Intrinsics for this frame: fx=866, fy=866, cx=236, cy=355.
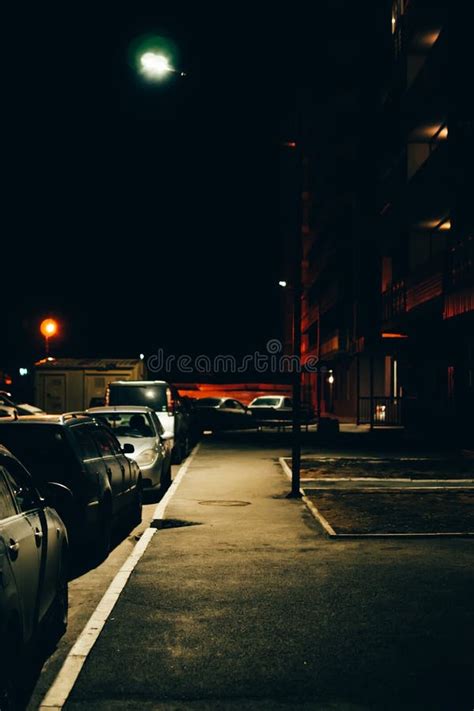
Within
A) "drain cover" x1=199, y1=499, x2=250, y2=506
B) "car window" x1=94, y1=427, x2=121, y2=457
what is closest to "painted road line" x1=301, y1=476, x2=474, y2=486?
"drain cover" x1=199, y1=499, x2=250, y2=506

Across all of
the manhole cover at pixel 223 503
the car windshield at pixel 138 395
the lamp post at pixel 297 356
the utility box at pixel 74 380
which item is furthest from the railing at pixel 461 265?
the utility box at pixel 74 380

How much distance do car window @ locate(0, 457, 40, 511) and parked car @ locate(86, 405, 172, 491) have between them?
316 inches

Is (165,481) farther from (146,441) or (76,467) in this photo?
(76,467)

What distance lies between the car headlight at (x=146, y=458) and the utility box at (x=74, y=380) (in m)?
16.0

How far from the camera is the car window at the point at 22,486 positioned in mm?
5680

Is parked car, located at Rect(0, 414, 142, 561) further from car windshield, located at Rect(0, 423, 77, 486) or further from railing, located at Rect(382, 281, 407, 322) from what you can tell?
railing, located at Rect(382, 281, 407, 322)

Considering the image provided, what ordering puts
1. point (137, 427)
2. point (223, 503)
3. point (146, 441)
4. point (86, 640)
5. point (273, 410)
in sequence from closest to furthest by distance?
point (86, 640)
point (223, 503)
point (146, 441)
point (137, 427)
point (273, 410)

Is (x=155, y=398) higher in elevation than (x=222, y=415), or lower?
higher

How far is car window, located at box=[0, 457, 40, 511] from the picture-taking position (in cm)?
568

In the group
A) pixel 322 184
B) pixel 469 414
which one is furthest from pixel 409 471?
pixel 322 184

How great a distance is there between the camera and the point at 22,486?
19.0 ft

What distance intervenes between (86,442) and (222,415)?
94.9ft

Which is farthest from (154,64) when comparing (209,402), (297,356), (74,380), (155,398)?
(209,402)

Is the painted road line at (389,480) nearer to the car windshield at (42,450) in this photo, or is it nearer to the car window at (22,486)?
the car windshield at (42,450)
